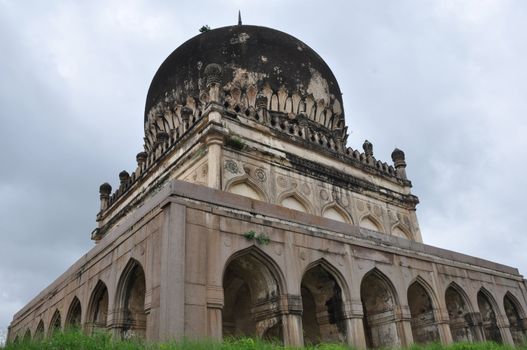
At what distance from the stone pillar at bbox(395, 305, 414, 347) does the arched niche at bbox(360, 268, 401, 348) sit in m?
0.07

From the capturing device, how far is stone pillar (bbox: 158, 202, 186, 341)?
627cm

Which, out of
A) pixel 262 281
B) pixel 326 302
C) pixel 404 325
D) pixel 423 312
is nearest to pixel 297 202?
pixel 326 302

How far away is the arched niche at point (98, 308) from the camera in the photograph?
9008mm

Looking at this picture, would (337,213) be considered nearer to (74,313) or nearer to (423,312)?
(423,312)

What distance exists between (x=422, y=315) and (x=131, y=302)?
20.7ft

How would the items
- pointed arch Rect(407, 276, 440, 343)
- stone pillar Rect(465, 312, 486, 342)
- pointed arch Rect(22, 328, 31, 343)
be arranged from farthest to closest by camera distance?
stone pillar Rect(465, 312, 486, 342) → pointed arch Rect(407, 276, 440, 343) → pointed arch Rect(22, 328, 31, 343)

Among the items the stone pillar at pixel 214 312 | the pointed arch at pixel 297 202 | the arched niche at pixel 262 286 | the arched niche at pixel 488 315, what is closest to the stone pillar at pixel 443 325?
the arched niche at pixel 488 315

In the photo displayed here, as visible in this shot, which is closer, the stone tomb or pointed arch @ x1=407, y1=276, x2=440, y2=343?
the stone tomb

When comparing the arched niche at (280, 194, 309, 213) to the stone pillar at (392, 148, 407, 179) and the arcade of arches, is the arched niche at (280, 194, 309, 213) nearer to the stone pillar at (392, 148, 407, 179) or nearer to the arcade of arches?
the arcade of arches

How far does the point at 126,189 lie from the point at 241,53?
578cm

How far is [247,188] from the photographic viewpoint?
38.0 ft

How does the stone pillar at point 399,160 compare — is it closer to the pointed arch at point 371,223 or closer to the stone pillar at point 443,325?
the pointed arch at point 371,223

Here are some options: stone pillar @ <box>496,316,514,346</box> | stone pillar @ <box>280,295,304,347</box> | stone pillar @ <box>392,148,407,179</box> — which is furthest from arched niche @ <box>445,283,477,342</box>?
stone pillar @ <box>392,148,407,179</box>

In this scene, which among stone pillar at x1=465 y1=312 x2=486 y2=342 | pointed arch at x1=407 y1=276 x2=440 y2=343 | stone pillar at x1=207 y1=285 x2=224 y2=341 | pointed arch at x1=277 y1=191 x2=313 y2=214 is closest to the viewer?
stone pillar at x1=207 y1=285 x2=224 y2=341
